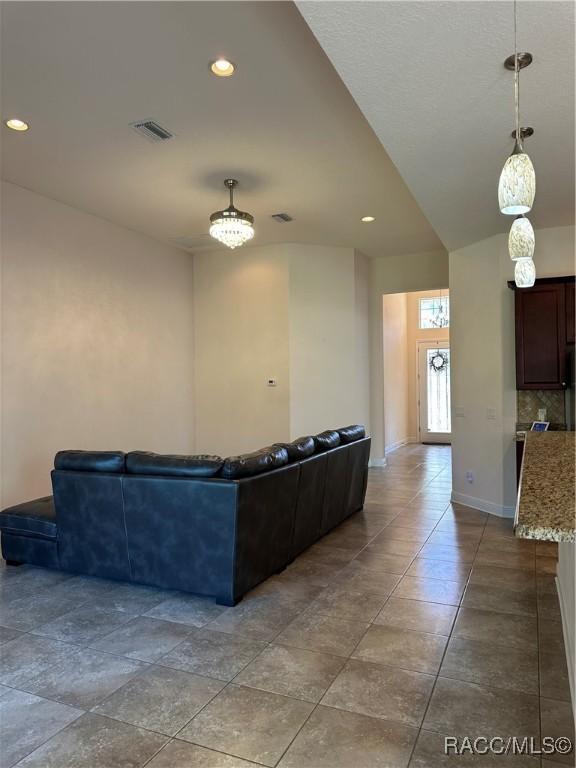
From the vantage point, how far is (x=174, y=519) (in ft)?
10.9

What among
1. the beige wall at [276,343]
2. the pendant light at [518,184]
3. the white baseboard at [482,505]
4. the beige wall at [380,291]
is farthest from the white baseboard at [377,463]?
the pendant light at [518,184]

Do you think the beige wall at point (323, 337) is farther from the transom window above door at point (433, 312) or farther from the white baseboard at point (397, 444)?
the transom window above door at point (433, 312)

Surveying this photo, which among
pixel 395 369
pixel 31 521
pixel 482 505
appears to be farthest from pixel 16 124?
pixel 395 369

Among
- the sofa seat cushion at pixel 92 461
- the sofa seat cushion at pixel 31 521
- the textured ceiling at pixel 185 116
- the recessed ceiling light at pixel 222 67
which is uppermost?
the textured ceiling at pixel 185 116

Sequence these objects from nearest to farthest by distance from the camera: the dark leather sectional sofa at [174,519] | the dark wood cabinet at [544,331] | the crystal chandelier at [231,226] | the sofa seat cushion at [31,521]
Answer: the dark leather sectional sofa at [174,519], the sofa seat cushion at [31,521], the crystal chandelier at [231,226], the dark wood cabinet at [544,331]

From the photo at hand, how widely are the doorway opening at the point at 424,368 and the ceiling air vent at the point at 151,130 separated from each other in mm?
7666

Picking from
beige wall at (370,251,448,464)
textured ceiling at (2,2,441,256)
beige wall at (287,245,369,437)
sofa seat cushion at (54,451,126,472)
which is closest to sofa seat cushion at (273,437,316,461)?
sofa seat cushion at (54,451,126,472)

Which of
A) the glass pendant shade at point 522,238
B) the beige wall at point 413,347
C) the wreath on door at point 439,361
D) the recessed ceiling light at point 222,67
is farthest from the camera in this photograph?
the beige wall at point 413,347

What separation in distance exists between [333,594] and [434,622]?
688 mm

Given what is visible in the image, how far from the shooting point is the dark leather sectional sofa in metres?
3.23

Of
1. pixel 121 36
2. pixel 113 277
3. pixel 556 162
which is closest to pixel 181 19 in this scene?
pixel 121 36

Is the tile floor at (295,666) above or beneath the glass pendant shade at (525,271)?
beneath

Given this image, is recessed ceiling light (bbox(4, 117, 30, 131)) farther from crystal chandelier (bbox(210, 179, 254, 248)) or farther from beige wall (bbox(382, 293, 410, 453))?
beige wall (bbox(382, 293, 410, 453))

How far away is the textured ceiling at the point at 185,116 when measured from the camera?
278 centimetres
